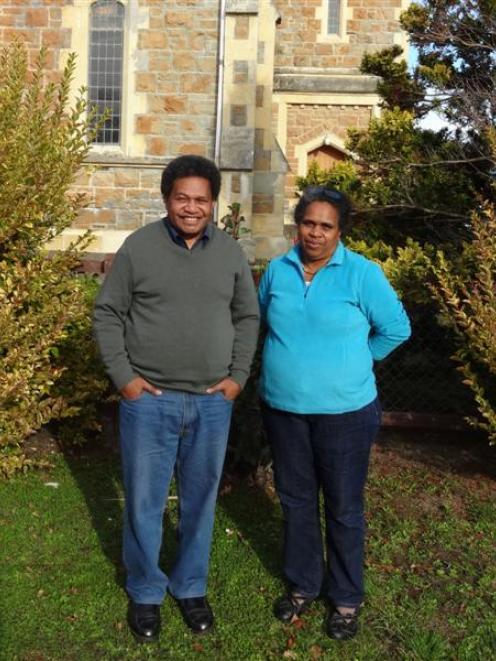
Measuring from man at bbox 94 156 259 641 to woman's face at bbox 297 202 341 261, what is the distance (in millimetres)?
307

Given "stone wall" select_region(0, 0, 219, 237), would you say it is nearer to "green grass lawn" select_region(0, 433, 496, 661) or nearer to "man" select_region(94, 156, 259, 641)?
"green grass lawn" select_region(0, 433, 496, 661)

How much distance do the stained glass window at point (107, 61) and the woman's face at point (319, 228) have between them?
30.8 ft

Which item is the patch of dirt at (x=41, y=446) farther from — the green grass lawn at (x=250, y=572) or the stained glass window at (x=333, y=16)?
the stained glass window at (x=333, y=16)

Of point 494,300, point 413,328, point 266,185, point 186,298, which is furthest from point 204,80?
point 186,298

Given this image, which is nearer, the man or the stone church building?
the man

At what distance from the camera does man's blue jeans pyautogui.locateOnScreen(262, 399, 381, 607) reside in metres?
3.17

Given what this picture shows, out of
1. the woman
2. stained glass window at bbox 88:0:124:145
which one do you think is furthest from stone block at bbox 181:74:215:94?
the woman

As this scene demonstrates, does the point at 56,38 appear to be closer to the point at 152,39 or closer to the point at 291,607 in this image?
the point at 152,39

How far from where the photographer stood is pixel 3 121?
180 inches

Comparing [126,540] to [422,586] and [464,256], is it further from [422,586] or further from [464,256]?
[464,256]

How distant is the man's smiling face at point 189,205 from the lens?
9.81 feet

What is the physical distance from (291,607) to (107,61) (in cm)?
1038

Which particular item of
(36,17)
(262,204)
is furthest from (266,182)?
(36,17)

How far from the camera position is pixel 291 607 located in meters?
3.47
